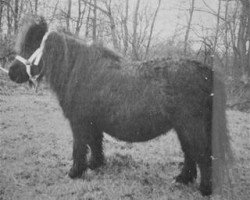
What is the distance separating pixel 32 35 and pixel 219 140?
3.03 m

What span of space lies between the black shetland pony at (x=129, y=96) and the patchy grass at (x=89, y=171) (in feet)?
1.17

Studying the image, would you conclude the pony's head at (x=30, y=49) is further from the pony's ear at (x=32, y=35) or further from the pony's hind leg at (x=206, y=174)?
the pony's hind leg at (x=206, y=174)

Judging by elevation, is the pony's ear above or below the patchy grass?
above

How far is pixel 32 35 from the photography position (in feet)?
15.8

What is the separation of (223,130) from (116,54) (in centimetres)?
184

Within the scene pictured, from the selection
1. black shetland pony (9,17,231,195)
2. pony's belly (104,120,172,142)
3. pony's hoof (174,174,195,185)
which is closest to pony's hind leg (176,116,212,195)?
black shetland pony (9,17,231,195)

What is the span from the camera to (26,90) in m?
13.4

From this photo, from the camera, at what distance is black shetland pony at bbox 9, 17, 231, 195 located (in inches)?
168

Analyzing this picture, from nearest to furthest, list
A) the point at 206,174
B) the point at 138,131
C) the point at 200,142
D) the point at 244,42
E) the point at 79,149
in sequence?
the point at 200,142 → the point at 206,174 → the point at 138,131 → the point at 79,149 → the point at 244,42

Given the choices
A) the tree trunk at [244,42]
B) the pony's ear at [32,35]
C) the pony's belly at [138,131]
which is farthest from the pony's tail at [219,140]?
the tree trunk at [244,42]

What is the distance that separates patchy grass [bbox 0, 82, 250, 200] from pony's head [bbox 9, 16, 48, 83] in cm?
149

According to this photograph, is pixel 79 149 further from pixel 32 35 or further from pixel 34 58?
pixel 32 35

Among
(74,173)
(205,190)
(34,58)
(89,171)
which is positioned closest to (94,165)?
(89,171)

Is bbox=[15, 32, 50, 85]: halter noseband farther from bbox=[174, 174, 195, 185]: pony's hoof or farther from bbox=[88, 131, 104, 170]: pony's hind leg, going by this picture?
bbox=[174, 174, 195, 185]: pony's hoof
